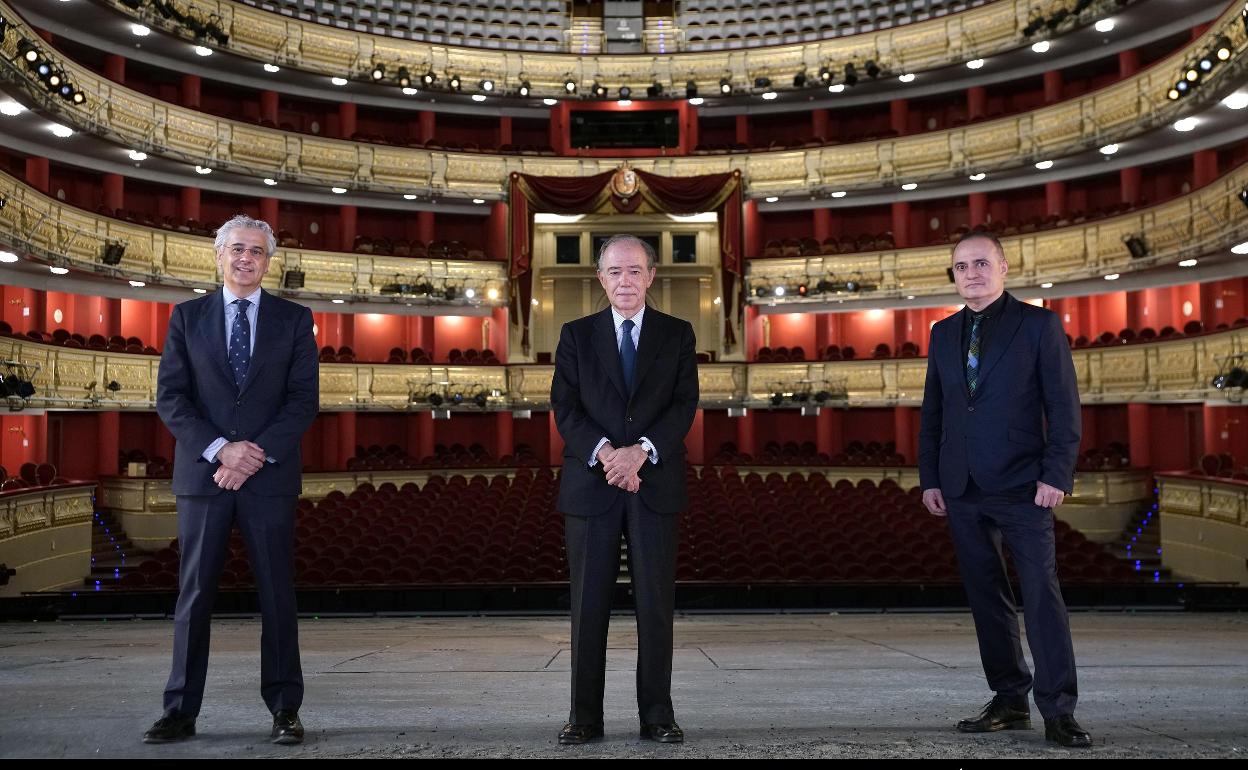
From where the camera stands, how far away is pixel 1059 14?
67.9ft

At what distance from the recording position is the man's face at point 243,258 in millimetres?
3248

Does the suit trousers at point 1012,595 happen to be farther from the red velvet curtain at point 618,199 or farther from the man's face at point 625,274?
the red velvet curtain at point 618,199

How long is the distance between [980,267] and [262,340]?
241cm

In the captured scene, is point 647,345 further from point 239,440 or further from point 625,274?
point 239,440

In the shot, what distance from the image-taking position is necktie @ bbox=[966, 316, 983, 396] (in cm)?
349

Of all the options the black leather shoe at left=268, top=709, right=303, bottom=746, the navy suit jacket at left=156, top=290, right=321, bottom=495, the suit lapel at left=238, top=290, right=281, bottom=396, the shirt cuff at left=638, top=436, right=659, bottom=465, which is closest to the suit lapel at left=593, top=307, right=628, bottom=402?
the shirt cuff at left=638, top=436, right=659, bottom=465

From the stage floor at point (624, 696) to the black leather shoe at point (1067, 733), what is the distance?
0.04 metres

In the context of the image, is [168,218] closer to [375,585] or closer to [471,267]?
[471,267]

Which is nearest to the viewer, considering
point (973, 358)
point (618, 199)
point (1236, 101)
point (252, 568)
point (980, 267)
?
point (252, 568)

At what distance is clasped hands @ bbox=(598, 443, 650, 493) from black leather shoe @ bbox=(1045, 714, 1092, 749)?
141 centimetres

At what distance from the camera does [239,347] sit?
3322 mm

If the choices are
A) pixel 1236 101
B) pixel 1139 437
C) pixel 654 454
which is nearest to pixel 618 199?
pixel 1139 437

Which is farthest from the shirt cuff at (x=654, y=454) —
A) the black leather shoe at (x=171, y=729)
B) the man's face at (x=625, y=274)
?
the black leather shoe at (x=171, y=729)

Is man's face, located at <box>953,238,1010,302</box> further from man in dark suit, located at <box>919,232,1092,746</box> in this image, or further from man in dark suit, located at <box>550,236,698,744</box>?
man in dark suit, located at <box>550,236,698,744</box>
